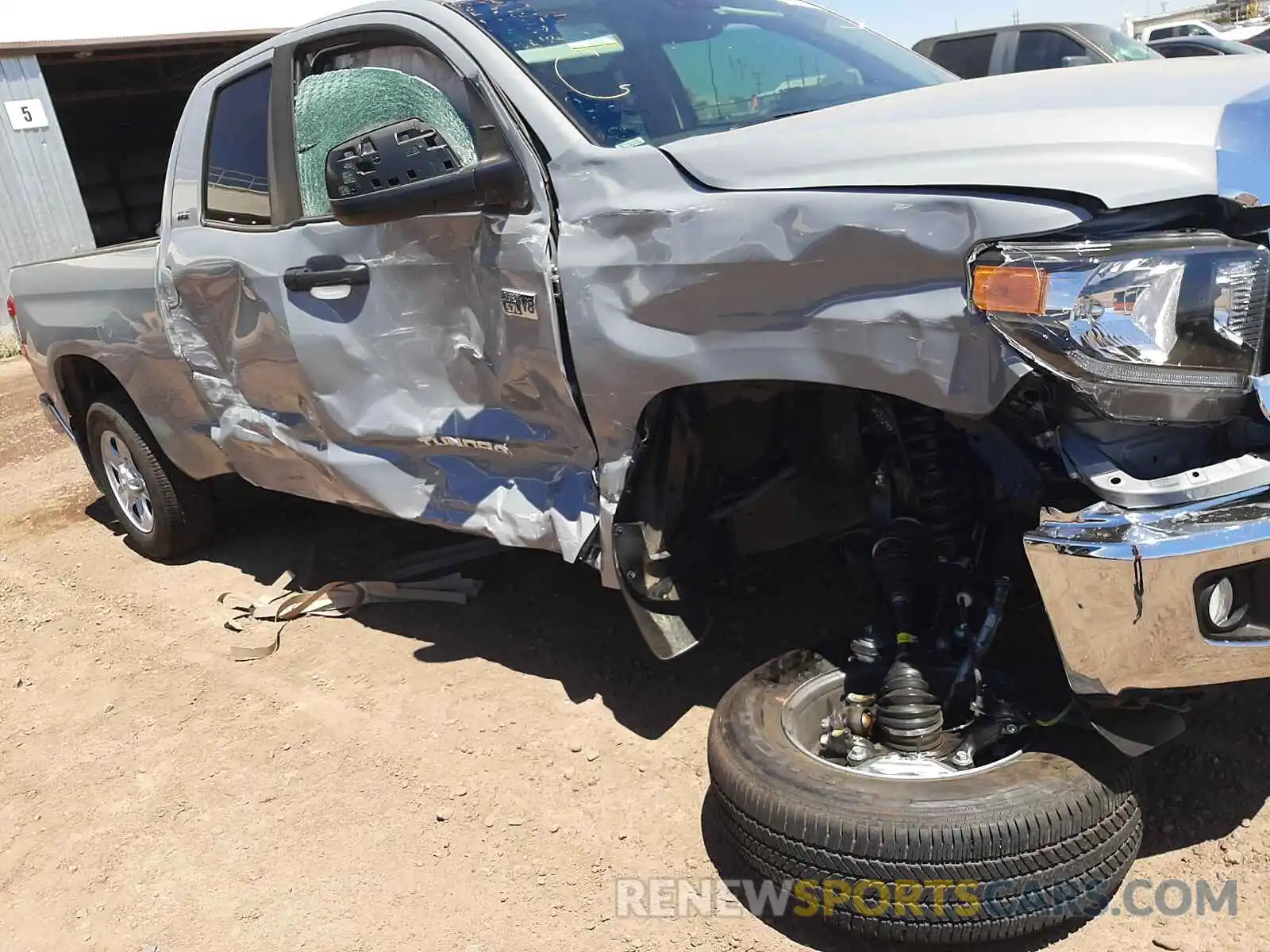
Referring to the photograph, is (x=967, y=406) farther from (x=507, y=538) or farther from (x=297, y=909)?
(x=297, y=909)

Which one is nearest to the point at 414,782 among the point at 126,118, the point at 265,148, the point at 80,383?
the point at 265,148

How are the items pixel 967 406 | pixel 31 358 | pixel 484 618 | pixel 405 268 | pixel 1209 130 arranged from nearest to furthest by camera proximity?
1. pixel 1209 130
2. pixel 967 406
3. pixel 405 268
4. pixel 484 618
5. pixel 31 358

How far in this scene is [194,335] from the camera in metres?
3.97

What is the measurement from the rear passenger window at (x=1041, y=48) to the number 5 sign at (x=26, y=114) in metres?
10.2

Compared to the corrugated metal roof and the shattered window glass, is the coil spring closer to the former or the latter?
the shattered window glass

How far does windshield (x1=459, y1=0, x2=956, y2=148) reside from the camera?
2.78 m

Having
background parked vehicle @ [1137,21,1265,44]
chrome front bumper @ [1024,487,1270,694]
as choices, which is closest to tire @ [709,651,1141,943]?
chrome front bumper @ [1024,487,1270,694]

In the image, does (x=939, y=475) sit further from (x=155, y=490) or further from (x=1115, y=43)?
(x=1115, y=43)

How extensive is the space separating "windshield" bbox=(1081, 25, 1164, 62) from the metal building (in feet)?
29.4

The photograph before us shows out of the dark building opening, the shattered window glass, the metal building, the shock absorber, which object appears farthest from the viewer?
the dark building opening

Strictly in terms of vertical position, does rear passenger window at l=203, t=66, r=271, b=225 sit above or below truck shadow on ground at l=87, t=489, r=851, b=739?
above

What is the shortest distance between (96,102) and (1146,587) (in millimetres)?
18480

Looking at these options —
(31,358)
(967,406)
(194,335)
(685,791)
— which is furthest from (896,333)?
(31,358)

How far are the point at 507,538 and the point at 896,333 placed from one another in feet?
4.65
